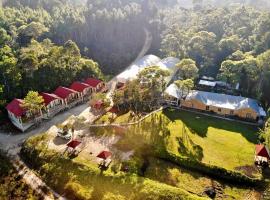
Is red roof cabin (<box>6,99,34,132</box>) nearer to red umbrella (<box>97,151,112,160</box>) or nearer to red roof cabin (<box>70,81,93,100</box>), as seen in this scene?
red roof cabin (<box>70,81,93,100</box>)

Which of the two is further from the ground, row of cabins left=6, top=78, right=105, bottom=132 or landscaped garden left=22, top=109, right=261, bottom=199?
row of cabins left=6, top=78, right=105, bottom=132

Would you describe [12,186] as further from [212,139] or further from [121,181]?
[212,139]

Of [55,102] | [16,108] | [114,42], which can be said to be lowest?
[55,102]

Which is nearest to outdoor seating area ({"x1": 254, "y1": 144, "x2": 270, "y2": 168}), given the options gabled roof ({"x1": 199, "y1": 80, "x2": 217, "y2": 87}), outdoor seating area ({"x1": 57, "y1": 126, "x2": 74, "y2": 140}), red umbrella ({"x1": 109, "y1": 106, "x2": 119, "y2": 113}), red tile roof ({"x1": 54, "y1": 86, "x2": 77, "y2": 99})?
gabled roof ({"x1": 199, "y1": 80, "x2": 217, "y2": 87})

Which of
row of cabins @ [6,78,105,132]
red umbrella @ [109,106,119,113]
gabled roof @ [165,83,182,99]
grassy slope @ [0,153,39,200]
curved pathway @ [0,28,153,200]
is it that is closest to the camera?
grassy slope @ [0,153,39,200]

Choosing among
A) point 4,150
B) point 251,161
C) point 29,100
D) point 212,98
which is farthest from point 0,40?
point 251,161

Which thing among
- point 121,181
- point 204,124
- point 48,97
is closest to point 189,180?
point 121,181
